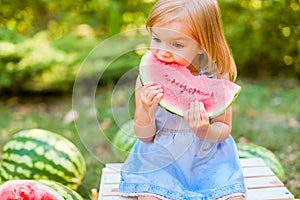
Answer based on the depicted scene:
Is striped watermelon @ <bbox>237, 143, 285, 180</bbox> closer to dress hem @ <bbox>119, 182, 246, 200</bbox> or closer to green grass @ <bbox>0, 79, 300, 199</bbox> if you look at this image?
green grass @ <bbox>0, 79, 300, 199</bbox>

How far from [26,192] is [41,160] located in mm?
906

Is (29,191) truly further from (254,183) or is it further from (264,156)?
(264,156)

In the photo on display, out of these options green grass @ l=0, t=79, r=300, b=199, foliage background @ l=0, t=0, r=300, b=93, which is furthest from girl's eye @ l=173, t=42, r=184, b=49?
foliage background @ l=0, t=0, r=300, b=93

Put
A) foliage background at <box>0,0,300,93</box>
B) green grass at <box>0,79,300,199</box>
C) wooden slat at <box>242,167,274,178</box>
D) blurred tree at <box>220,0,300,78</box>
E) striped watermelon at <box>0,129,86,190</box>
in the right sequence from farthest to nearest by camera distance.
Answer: blurred tree at <box>220,0,300,78</box> → foliage background at <box>0,0,300,93</box> → green grass at <box>0,79,300,199</box> → striped watermelon at <box>0,129,86,190</box> → wooden slat at <box>242,167,274,178</box>

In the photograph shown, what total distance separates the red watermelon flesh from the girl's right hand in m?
0.57

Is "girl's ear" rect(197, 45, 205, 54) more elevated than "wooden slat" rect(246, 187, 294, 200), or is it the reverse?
"girl's ear" rect(197, 45, 205, 54)

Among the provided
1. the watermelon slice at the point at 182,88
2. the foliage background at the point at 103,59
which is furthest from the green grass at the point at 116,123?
the watermelon slice at the point at 182,88

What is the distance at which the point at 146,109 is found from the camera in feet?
7.91

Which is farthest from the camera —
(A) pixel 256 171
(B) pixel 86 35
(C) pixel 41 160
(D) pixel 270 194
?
(B) pixel 86 35

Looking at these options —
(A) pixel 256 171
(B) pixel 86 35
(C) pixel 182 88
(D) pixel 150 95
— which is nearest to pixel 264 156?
(A) pixel 256 171

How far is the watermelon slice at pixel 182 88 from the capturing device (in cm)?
241

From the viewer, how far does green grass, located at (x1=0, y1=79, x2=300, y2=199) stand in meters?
4.02

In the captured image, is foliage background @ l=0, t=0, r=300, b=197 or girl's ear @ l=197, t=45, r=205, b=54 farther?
foliage background @ l=0, t=0, r=300, b=197

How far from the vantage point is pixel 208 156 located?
2602 millimetres
